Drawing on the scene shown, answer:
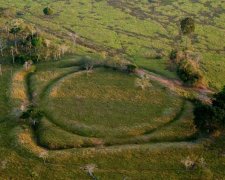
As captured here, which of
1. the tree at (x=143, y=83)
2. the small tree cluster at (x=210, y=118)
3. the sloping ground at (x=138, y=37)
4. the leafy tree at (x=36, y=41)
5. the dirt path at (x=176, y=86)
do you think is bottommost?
the sloping ground at (x=138, y=37)

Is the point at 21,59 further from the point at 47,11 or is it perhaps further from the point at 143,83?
the point at 47,11

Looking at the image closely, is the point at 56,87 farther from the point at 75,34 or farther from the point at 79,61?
the point at 75,34

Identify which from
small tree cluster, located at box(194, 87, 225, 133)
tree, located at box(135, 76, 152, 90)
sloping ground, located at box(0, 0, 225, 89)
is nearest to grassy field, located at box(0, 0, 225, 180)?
tree, located at box(135, 76, 152, 90)

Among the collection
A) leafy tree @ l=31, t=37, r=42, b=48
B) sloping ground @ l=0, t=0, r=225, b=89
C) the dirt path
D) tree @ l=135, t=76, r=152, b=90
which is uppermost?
leafy tree @ l=31, t=37, r=42, b=48

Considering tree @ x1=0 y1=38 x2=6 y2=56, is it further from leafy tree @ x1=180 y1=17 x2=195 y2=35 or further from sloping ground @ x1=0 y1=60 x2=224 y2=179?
leafy tree @ x1=180 y1=17 x2=195 y2=35

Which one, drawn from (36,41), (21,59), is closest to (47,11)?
(36,41)

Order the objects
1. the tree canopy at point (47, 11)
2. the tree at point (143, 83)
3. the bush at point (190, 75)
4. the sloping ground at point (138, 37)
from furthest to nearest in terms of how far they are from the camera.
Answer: the tree canopy at point (47, 11)
the sloping ground at point (138, 37)
the bush at point (190, 75)
the tree at point (143, 83)

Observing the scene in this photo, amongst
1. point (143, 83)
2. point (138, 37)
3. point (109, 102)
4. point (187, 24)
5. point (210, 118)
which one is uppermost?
point (187, 24)

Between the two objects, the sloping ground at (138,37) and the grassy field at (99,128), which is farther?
the sloping ground at (138,37)

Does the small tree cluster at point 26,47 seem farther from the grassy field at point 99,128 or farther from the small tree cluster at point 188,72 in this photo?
the small tree cluster at point 188,72

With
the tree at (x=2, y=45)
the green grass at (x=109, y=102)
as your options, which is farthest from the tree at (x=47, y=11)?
the green grass at (x=109, y=102)
